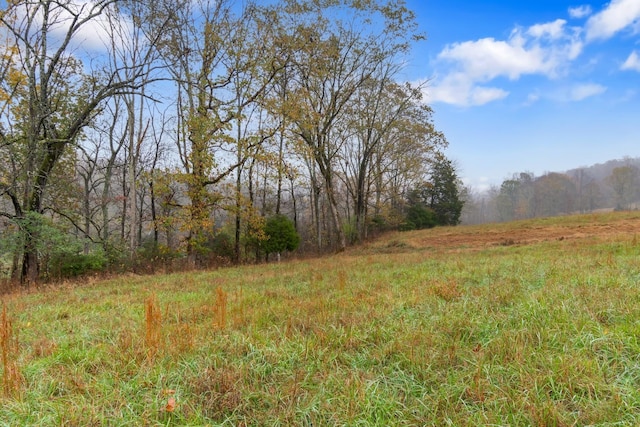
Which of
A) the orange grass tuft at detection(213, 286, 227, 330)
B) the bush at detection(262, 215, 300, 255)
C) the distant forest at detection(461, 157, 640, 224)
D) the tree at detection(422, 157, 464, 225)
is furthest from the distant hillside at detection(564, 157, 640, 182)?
the orange grass tuft at detection(213, 286, 227, 330)

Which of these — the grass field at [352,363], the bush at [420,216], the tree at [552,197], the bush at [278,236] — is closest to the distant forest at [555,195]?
the tree at [552,197]

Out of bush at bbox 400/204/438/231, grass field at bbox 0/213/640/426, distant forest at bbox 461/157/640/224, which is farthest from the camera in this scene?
distant forest at bbox 461/157/640/224

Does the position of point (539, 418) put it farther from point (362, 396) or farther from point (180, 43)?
point (180, 43)

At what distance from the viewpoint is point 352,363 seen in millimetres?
2332

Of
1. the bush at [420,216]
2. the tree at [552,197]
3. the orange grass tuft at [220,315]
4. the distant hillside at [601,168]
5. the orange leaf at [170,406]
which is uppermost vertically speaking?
the distant hillside at [601,168]

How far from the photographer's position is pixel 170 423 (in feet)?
5.76

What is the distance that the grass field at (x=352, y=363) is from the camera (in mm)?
1758

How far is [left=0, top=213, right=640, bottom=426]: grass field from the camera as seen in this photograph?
5.77 feet

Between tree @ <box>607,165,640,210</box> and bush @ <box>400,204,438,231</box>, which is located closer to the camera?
bush @ <box>400,204,438,231</box>

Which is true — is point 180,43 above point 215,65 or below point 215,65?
above

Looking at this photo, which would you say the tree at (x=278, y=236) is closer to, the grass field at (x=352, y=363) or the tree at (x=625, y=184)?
the grass field at (x=352, y=363)

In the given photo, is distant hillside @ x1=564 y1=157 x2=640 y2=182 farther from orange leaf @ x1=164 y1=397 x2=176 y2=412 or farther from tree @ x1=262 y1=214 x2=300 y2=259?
orange leaf @ x1=164 y1=397 x2=176 y2=412

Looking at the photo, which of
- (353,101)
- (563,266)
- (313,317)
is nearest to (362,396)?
(313,317)

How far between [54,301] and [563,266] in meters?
9.20
